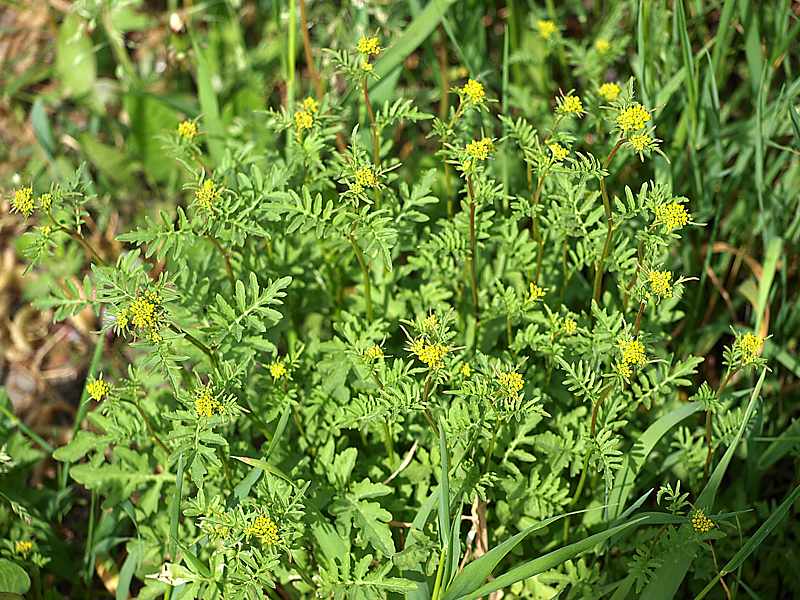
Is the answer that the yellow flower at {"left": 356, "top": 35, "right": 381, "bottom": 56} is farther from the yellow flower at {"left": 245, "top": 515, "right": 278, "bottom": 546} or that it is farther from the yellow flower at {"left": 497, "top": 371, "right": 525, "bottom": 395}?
the yellow flower at {"left": 245, "top": 515, "right": 278, "bottom": 546}

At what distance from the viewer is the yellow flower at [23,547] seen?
9.03 ft

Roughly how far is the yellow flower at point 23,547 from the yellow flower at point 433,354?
152cm

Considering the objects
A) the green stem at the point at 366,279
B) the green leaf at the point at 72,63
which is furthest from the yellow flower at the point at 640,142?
the green leaf at the point at 72,63

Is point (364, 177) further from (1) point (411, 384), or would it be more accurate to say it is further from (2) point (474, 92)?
(1) point (411, 384)

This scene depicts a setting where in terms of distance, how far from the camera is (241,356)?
2525 mm

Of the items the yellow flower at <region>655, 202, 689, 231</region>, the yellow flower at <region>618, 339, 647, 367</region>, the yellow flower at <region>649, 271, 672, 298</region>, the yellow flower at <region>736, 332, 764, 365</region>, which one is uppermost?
the yellow flower at <region>655, 202, 689, 231</region>

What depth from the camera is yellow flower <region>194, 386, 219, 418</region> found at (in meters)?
2.30

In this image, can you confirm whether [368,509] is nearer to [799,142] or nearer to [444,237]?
[444,237]

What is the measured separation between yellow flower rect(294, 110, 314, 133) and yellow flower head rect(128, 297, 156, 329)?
2.53 ft

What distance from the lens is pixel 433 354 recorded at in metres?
2.22

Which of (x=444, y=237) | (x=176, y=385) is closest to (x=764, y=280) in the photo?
(x=444, y=237)

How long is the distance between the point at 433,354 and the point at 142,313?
77 cm

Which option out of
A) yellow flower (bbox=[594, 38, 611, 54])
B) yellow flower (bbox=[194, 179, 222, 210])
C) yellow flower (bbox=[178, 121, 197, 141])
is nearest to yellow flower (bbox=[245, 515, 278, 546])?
yellow flower (bbox=[194, 179, 222, 210])

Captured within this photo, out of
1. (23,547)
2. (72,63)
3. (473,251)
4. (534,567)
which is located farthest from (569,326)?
(72,63)
